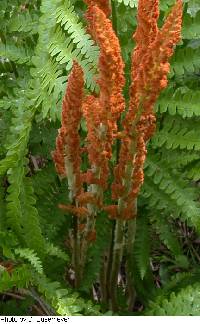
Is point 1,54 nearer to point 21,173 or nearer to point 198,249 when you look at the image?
point 21,173

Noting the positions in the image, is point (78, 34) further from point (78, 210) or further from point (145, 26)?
point (78, 210)

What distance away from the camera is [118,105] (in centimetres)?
127

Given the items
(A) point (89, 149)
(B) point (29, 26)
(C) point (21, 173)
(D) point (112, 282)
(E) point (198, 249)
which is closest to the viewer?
(A) point (89, 149)

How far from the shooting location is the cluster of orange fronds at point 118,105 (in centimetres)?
117

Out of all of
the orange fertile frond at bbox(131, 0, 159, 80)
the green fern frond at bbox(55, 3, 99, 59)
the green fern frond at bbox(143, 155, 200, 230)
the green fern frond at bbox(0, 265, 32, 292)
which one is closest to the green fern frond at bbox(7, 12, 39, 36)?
the green fern frond at bbox(55, 3, 99, 59)

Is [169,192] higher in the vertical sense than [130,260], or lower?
higher

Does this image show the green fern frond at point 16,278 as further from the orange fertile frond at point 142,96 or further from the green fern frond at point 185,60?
the green fern frond at point 185,60

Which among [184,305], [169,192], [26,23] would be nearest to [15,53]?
[26,23]

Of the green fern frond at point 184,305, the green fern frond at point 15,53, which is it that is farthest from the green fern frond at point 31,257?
the green fern frond at point 15,53

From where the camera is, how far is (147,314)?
1.64 meters

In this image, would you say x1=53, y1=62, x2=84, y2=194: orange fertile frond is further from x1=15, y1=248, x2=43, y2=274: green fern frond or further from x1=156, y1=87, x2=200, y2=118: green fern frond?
x1=156, y1=87, x2=200, y2=118: green fern frond

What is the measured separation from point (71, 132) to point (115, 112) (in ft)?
0.47

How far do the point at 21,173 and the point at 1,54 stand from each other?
0.54 meters

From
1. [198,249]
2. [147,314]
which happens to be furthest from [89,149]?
[198,249]
